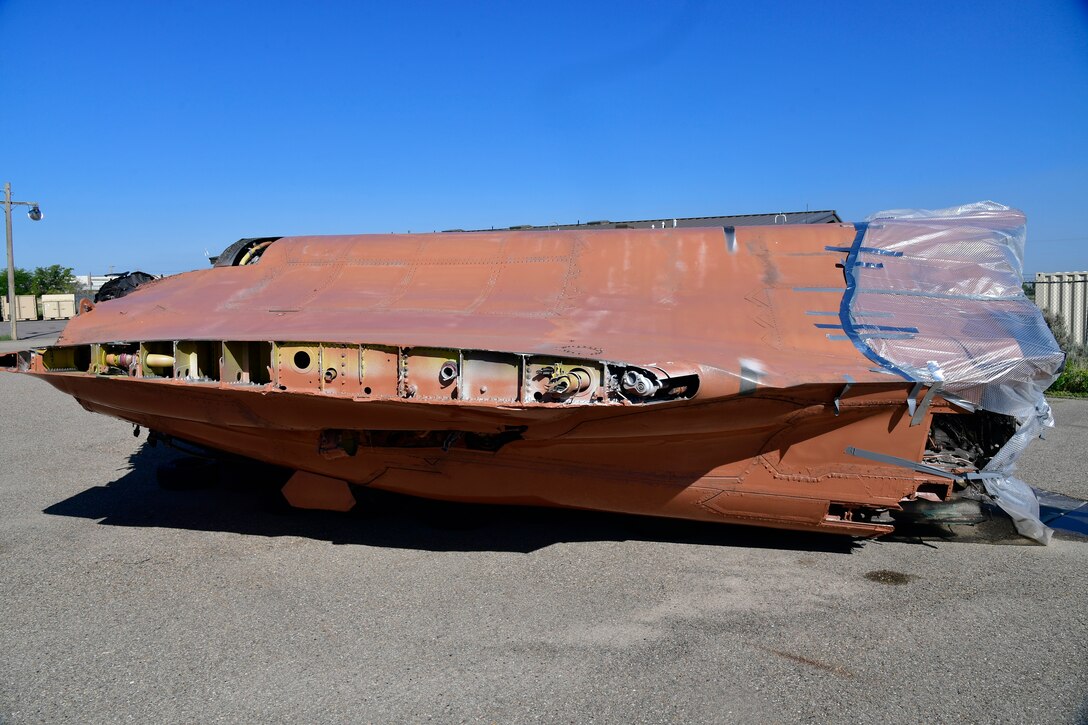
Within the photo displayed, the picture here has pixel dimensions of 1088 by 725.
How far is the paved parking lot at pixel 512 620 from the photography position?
11.4 ft

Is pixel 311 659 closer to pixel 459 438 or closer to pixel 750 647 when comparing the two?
pixel 459 438

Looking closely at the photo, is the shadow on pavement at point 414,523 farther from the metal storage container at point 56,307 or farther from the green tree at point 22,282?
the green tree at point 22,282

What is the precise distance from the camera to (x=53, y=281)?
192 feet

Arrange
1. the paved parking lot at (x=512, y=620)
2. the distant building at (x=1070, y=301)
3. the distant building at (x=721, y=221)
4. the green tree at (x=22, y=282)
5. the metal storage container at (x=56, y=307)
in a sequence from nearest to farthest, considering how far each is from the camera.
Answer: the paved parking lot at (x=512, y=620) < the distant building at (x=721, y=221) < the distant building at (x=1070, y=301) < the metal storage container at (x=56, y=307) < the green tree at (x=22, y=282)

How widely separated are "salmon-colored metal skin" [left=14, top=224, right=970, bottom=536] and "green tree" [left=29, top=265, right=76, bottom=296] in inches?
2472

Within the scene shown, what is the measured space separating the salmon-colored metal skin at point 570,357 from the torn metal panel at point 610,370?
0.06 feet

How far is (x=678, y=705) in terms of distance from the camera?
11.3 ft

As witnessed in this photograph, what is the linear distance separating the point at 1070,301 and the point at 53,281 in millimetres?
66268

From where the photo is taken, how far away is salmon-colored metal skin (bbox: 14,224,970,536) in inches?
175

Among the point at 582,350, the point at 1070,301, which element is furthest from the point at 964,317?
the point at 1070,301

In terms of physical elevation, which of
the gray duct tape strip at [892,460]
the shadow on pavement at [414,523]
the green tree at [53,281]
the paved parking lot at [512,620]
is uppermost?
the green tree at [53,281]

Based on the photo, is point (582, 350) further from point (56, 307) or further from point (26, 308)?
point (56, 307)

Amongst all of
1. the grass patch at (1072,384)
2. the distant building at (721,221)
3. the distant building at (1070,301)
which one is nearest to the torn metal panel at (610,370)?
the distant building at (721,221)

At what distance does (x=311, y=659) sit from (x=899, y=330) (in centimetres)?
395
